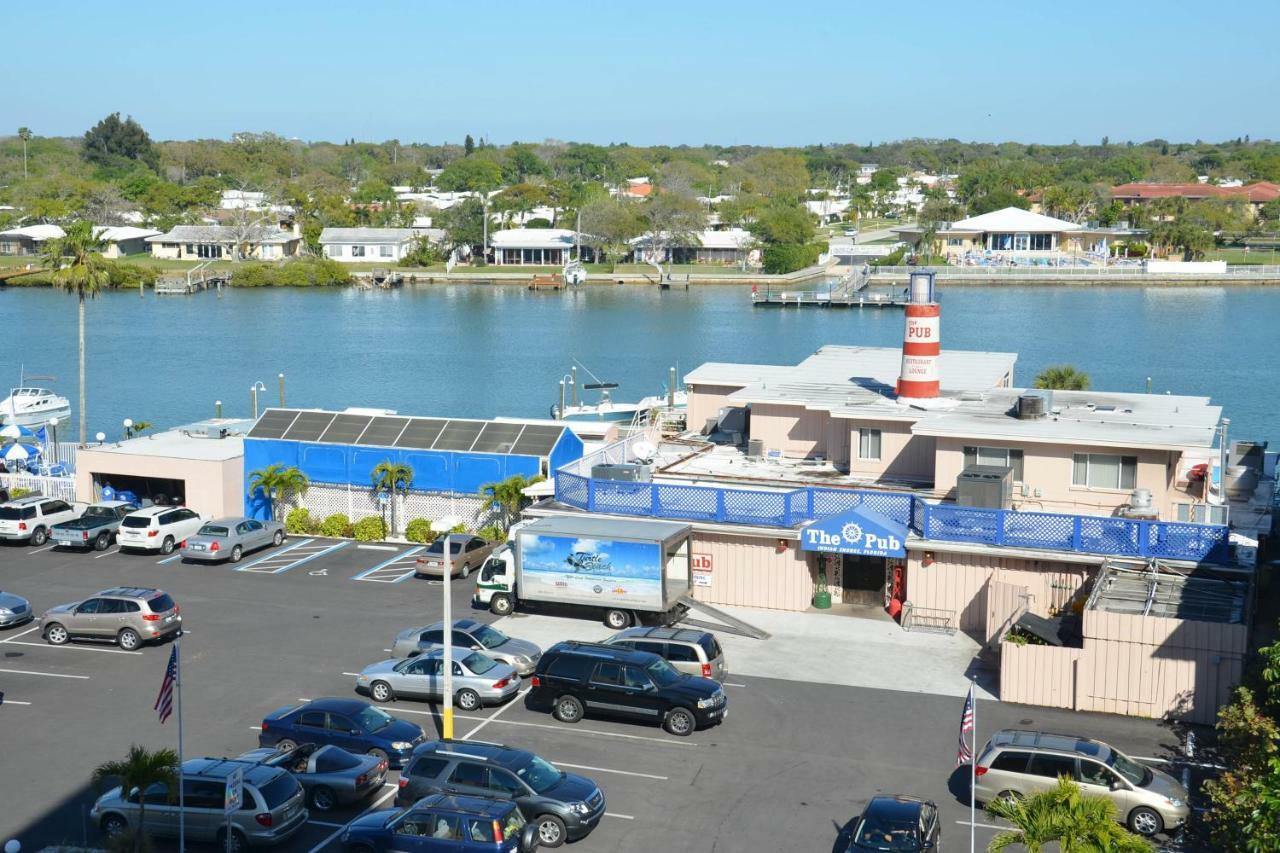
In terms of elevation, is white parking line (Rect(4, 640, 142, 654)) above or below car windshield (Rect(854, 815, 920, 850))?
below

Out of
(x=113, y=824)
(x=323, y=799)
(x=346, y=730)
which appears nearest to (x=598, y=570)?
(x=346, y=730)

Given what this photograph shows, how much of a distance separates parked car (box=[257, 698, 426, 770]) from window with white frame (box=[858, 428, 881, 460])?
15.9 m

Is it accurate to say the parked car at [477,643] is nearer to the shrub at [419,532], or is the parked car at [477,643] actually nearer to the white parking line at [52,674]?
the white parking line at [52,674]

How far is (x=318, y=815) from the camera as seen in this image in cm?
2053

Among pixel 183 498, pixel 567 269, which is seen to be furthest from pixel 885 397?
pixel 567 269

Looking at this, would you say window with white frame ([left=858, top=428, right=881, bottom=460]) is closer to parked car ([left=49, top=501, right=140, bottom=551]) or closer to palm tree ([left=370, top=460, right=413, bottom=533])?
palm tree ([left=370, top=460, right=413, bottom=533])

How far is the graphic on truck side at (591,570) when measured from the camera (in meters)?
29.7

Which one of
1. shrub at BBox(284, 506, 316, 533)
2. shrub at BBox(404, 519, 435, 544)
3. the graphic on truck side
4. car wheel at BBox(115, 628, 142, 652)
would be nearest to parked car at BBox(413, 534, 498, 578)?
shrub at BBox(404, 519, 435, 544)

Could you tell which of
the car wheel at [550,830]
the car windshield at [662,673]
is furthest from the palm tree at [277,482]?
the car wheel at [550,830]

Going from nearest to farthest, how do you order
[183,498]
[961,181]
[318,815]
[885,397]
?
[318,815], [885,397], [183,498], [961,181]

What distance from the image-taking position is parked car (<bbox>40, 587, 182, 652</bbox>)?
2850 centimetres

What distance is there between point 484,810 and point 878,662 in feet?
38.1

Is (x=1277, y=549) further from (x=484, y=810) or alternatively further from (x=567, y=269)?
(x=567, y=269)

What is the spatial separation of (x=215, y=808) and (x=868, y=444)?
2013 cm
